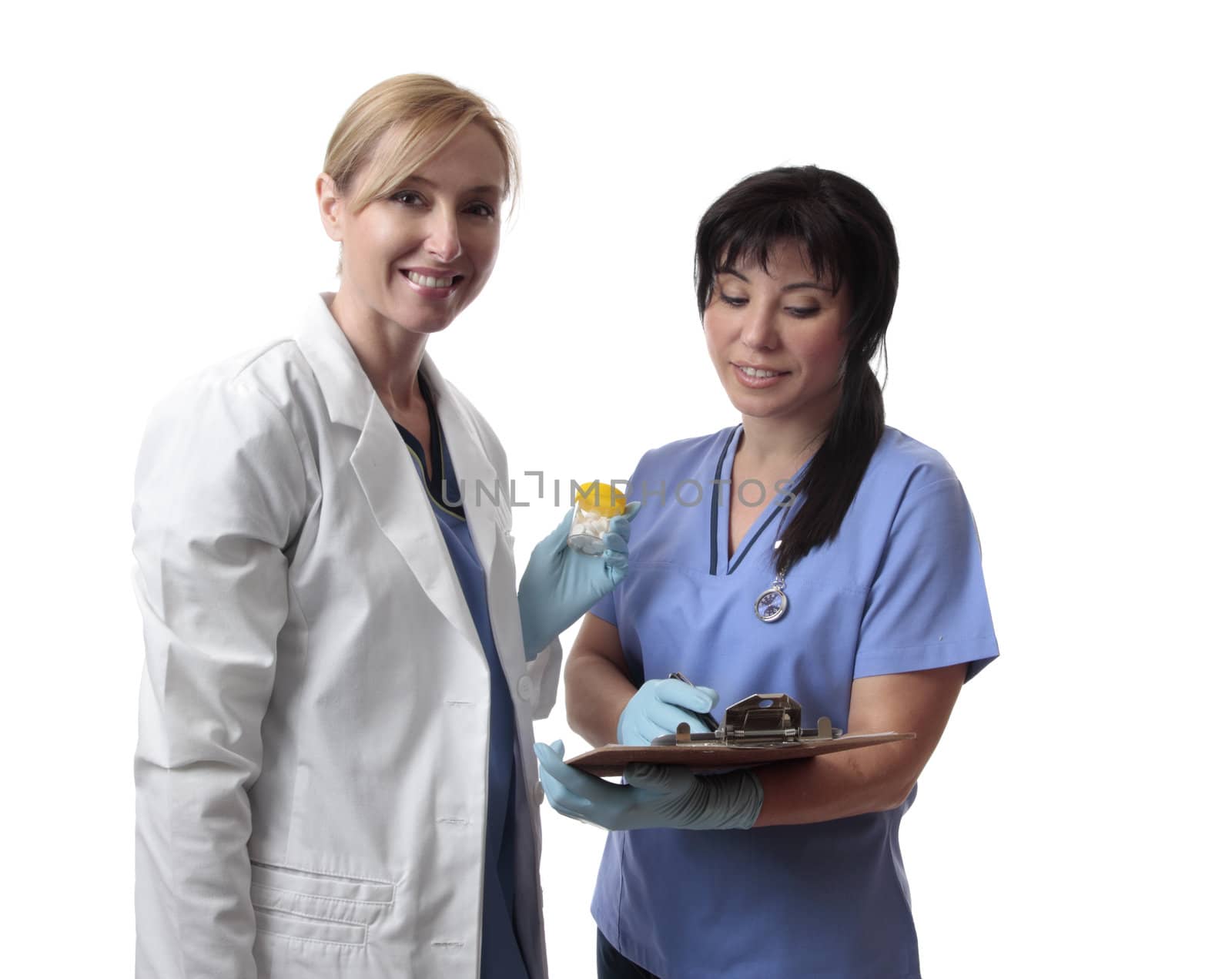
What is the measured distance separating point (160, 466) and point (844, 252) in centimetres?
96

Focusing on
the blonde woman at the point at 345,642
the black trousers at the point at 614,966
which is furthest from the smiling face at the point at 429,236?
the black trousers at the point at 614,966

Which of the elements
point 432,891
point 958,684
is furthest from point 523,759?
point 958,684

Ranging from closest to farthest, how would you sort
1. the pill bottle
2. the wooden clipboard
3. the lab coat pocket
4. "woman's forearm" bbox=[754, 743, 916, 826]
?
the wooden clipboard → the lab coat pocket → "woman's forearm" bbox=[754, 743, 916, 826] → the pill bottle

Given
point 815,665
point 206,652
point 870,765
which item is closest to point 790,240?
point 815,665

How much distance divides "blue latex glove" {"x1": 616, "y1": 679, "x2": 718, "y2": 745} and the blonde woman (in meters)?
0.15

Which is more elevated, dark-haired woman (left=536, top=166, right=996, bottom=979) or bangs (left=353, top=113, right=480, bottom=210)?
bangs (left=353, top=113, right=480, bottom=210)

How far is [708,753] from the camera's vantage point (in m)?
1.35

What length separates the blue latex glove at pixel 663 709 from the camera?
5.20 ft

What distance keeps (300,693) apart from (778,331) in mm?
822

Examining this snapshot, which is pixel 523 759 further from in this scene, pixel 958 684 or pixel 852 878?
pixel 958 684

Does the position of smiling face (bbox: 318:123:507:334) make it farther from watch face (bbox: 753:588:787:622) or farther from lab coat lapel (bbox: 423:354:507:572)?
watch face (bbox: 753:588:787:622)

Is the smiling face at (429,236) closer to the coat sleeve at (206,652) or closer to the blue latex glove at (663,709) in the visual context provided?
the coat sleeve at (206,652)

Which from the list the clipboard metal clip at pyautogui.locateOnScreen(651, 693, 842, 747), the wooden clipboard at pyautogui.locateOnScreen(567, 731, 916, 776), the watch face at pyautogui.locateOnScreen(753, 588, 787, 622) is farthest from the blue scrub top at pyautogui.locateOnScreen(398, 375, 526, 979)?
the watch face at pyautogui.locateOnScreen(753, 588, 787, 622)

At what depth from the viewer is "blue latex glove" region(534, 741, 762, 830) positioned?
59.2 inches
